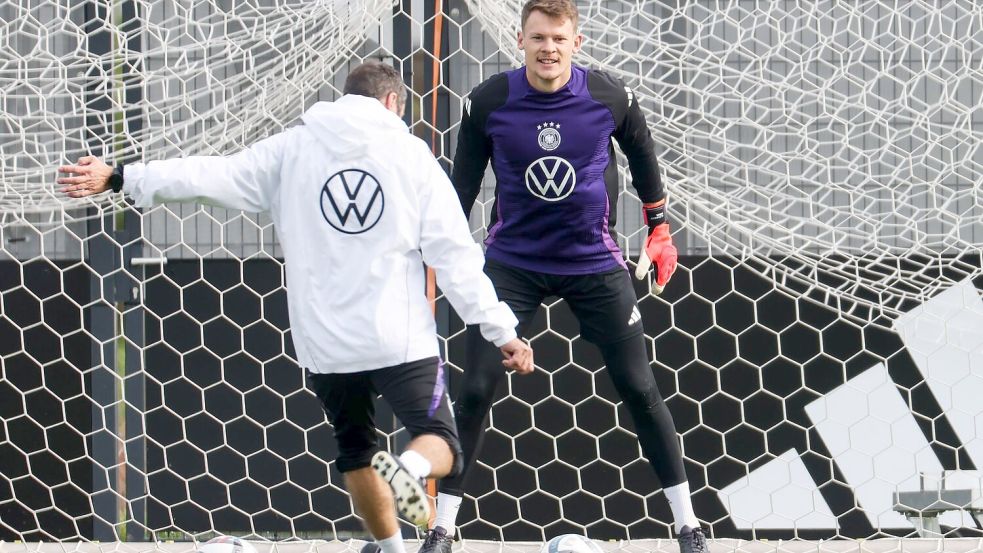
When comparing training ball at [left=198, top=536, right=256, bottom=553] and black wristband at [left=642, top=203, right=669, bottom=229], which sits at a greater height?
black wristband at [left=642, top=203, right=669, bottom=229]

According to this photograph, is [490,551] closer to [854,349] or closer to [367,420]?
[367,420]

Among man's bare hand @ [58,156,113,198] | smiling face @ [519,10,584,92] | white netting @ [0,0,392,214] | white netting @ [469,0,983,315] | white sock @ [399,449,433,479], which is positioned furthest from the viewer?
white netting @ [0,0,392,214]

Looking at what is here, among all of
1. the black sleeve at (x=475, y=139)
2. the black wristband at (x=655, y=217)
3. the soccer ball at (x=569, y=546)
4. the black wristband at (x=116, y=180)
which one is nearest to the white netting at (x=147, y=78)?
the black sleeve at (x=475, y=139)

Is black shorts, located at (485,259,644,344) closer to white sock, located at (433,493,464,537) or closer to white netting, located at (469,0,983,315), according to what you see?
white sock, located at (433,493,464,537)

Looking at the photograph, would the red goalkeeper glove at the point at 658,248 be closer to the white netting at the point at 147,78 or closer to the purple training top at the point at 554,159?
the purple training top at the point at 554,159

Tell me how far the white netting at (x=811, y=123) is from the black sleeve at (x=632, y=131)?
1.96 feet

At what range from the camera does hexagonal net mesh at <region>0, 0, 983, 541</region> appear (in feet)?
13.2

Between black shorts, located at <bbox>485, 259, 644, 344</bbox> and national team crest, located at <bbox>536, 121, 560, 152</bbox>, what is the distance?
29 cm

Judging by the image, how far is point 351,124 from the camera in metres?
2.63

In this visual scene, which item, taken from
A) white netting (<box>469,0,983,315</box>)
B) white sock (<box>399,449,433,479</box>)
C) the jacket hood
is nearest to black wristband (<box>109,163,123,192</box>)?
the jacket hood

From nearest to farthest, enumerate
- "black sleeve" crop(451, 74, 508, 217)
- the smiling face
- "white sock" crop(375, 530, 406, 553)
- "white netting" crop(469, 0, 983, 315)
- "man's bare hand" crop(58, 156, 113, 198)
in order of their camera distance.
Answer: "man's bare hand" crop(58, 156, 113, 198), "white sock" crop(375, 530, 406, 553), the smiling face, "black sleeve" crop(451, 74, 508, 217), "white netting" crop(469, 0, 983, 315)

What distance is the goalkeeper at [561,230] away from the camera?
297cm

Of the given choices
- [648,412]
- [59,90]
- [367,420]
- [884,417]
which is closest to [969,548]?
[884,417]

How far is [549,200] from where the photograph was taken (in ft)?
9.78
